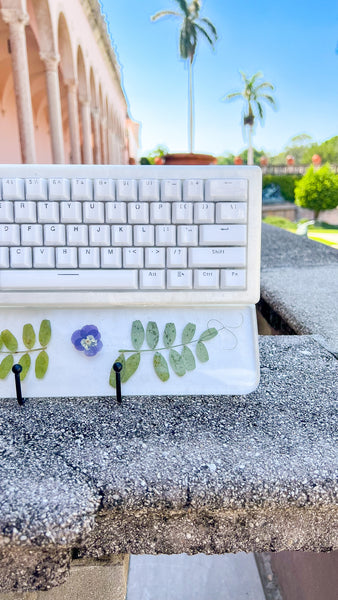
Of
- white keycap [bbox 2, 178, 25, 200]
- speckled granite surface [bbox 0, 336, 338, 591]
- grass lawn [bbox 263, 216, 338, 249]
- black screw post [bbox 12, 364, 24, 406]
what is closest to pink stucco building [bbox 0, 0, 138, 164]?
grass lawn [bbox 263, 216, 338, 249]

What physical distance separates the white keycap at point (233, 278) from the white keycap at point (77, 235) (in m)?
0.18

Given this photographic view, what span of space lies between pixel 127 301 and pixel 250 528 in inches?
11.3

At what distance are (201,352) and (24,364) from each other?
229 millimetres

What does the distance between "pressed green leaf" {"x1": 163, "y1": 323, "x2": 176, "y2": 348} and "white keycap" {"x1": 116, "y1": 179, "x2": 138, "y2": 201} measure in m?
0.17

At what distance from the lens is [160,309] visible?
0.55 m

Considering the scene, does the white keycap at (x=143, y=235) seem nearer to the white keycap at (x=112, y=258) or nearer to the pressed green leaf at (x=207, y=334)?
the white keycap at (x=112, y=258)

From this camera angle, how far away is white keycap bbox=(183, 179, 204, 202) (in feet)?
1.72

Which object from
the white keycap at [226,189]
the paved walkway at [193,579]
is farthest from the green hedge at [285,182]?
the white keycap at [226,189]

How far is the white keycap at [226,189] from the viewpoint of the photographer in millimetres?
526

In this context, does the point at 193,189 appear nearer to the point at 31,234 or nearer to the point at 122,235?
the point at 122,235

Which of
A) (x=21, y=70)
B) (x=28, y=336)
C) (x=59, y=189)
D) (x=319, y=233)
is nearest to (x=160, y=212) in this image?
(x=59, y=189)

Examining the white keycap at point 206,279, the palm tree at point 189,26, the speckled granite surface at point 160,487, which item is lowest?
the speckled granite surface at point 160,487

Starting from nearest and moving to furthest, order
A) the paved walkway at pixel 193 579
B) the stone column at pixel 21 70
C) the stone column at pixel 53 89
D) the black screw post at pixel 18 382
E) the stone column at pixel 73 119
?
the black screw post at pixel 18 382 → the paved walkway at pixel 193 579 → the stone column at pixel 21 70 → the stone column at pixel 53 89 → the stone column at pixel 73 119

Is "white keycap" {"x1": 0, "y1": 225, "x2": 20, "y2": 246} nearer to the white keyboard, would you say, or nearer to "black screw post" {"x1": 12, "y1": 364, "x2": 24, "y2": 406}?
the white keyboard
